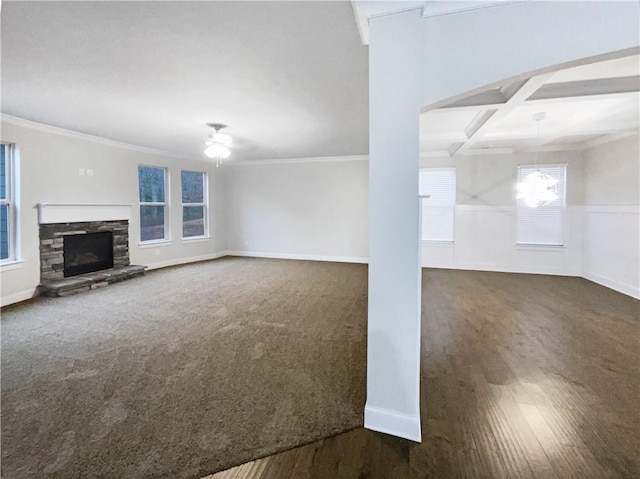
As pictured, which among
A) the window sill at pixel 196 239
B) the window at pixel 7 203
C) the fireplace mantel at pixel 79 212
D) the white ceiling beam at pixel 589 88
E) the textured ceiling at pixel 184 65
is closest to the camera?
the textured ceiling at pixel 184 65

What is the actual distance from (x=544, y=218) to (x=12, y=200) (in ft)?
29.3

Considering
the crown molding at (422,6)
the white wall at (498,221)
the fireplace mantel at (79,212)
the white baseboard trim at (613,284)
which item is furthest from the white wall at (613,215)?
the fireplace mantel at (79,212)

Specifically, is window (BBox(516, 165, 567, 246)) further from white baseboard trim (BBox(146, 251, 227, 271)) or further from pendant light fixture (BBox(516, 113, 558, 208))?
white baseboard trim (BBox(146, 251, 227, 271))

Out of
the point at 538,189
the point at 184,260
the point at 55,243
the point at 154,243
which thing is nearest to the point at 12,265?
the point at 55,243

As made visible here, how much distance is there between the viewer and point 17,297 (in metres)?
4.41

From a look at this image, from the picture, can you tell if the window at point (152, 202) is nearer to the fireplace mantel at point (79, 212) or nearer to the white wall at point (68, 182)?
the white wall at point (68, 182)

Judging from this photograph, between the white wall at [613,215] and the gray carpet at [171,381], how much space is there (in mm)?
4256

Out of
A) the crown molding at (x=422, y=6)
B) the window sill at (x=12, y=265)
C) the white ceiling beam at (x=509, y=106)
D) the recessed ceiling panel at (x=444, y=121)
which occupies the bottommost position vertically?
the window sill at (x=12, y=265)

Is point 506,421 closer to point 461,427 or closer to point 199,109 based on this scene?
point 461,427

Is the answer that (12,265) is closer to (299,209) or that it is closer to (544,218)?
(299,209)

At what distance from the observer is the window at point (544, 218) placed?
6195mm

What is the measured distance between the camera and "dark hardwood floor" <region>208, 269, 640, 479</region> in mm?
1640

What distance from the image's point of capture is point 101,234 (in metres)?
5.74

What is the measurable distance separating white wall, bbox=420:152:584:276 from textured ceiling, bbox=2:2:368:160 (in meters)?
3.33
